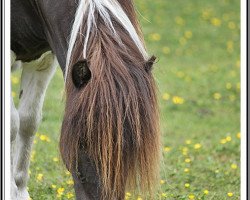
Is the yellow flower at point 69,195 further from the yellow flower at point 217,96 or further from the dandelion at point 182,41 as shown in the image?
the dandelion at point 182,41

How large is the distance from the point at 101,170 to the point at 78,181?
167 mm

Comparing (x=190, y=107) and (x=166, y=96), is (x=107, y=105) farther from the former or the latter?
(x=166, y=96)

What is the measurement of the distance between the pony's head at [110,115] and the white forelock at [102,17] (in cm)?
2

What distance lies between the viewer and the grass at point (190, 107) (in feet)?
19.2

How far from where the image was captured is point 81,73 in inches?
142

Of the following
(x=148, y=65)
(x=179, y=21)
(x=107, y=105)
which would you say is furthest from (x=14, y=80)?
(x=107, y=105)

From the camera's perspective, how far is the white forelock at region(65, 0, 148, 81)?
387 cm

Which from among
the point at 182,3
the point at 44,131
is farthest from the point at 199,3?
the point at 44,131

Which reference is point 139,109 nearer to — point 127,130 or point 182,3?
point 127,130

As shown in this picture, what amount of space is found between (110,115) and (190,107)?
609 centimetres

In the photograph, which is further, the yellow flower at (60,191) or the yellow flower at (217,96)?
the yellow flower at (217,96)

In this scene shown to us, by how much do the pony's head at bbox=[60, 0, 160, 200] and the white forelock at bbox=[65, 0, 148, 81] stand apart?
0.02 m

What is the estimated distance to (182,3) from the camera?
55.4ft

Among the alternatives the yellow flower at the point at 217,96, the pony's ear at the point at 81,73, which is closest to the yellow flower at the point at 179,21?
the yellow flower at the point at 217,96
